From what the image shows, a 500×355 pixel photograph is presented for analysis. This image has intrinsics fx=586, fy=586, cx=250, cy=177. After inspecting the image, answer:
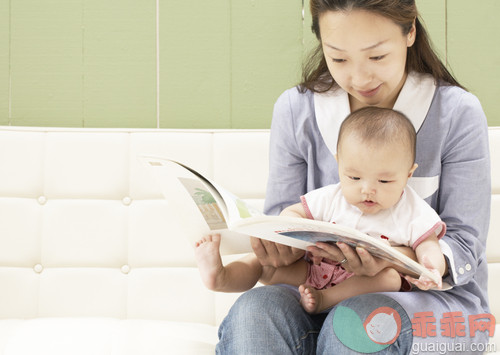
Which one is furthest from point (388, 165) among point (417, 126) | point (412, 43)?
point (412, 43)

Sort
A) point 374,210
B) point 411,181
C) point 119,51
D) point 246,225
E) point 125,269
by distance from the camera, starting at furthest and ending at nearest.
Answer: point 119,51
point 125,269
point 411,181
point 374,210
point 246,225

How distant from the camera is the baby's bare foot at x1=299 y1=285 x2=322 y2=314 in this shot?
1.18 m

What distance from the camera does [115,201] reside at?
5.85ft

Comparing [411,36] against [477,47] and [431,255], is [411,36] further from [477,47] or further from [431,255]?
[477,47]

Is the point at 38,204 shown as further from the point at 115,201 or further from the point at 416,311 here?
the point at 416,311

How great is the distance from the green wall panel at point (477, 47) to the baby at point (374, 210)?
97cm

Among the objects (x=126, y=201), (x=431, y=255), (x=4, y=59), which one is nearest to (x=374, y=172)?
(x=431, y=255)

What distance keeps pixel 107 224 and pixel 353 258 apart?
90 cm

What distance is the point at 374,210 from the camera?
121 cm

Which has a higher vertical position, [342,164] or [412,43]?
[412,43]

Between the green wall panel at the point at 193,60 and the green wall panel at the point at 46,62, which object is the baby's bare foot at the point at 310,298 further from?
the green wall panel at the point at 46,62

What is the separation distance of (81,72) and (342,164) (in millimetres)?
1161

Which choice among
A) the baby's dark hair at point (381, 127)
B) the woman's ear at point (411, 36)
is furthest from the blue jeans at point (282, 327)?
the woman's ear at point (411, 36)

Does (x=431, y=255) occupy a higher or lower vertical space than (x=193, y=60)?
lower
